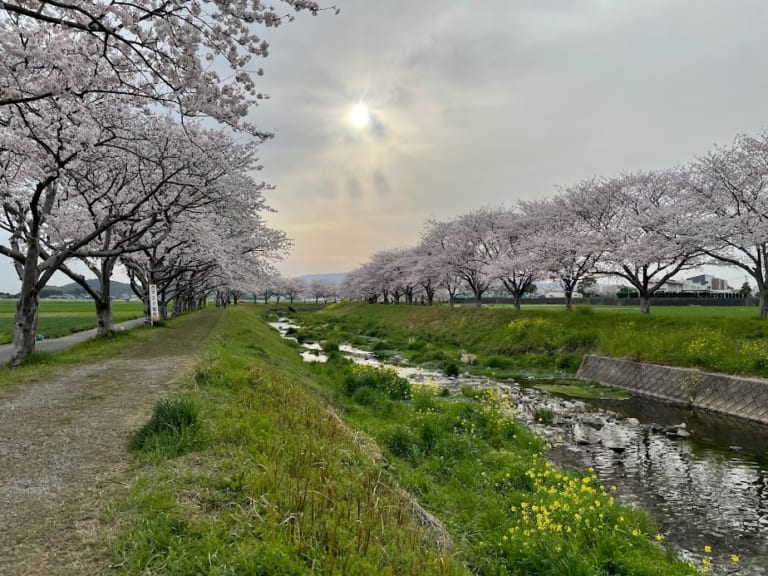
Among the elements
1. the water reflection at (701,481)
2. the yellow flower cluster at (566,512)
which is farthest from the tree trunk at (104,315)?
the yellow flower cluster at (566,512)

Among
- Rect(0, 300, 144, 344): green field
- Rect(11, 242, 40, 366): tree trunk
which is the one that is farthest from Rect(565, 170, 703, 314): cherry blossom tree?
Rect(0, 300, 144, 344): green field

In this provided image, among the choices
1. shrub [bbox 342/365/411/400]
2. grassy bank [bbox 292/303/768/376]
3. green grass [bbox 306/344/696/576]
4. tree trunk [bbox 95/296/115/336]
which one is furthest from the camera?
tree trunk [bbox 95/296/115/336]

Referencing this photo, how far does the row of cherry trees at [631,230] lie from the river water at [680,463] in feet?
36.5

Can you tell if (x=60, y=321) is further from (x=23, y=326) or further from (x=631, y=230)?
(x=631, y=230)

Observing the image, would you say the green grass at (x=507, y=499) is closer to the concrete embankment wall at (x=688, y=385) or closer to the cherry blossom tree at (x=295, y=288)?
the concrete embankment wall at (x=688, y=385)

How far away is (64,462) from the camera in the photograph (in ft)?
20.5

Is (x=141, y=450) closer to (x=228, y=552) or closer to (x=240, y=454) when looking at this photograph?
(x=240, y=454)

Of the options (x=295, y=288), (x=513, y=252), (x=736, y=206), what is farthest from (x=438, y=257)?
(x=295, y=288)

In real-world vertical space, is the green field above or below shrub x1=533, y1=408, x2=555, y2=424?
above

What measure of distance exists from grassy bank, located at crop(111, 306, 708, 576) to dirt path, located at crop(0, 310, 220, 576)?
0.35m

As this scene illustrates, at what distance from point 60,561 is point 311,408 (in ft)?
19.8

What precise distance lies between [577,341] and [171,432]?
23449 millimetres

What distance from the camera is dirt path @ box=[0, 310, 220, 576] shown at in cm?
416

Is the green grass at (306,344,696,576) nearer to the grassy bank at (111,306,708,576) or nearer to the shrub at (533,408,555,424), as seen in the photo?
the grassy bank at (111,306,708,576)
